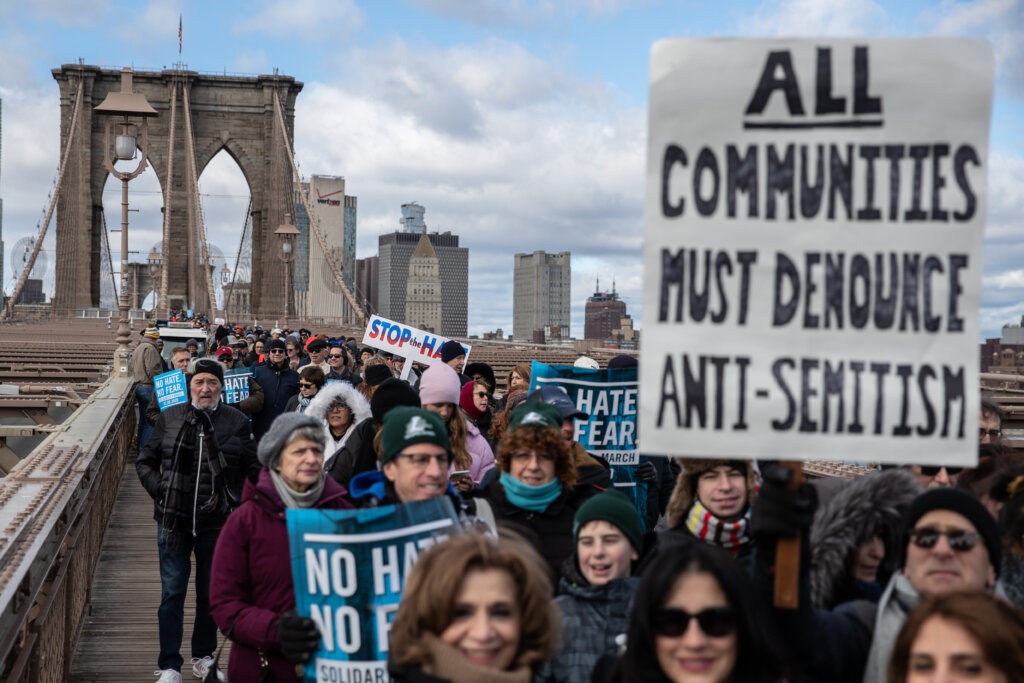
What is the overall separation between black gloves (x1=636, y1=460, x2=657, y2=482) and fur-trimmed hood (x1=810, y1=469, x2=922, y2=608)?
135 inches

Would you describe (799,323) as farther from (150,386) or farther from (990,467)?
(150,386)

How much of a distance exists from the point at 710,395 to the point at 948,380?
1.64ft

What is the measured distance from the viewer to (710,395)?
281 centimetres

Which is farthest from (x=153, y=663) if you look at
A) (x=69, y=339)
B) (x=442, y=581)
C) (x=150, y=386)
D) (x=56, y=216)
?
(x=56, y=216)

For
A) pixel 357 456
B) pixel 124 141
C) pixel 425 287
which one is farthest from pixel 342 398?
pixel 425 287

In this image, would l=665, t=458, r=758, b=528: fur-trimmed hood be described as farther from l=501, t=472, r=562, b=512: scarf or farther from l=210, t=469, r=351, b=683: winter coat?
l=210, t=469, r=351, b=683: winter coat

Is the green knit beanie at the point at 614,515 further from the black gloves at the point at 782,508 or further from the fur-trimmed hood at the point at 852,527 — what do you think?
the black gloves at the point at 782,508

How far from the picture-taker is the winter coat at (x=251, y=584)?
13.6ft

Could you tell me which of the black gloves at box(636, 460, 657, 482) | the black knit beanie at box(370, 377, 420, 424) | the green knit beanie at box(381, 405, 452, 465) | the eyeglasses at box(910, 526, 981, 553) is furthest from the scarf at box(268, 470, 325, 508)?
the black gloves at box(636, 460, 657, 482)

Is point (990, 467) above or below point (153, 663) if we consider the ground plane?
above

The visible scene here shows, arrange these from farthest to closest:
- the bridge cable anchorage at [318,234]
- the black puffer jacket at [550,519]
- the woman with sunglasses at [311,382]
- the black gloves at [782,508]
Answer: the bridge cable anchorage at [318,234] < the woman with sunglasses at [311,382] < the black puffer jacket at [550,519] < the black gloves at [782,508]

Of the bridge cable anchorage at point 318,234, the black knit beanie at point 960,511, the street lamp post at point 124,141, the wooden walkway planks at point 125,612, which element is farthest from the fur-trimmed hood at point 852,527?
the bridge cable anchorage at point 318,234

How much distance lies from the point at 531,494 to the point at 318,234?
56615 millimetres

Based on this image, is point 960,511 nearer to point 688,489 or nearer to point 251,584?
point 688,489
